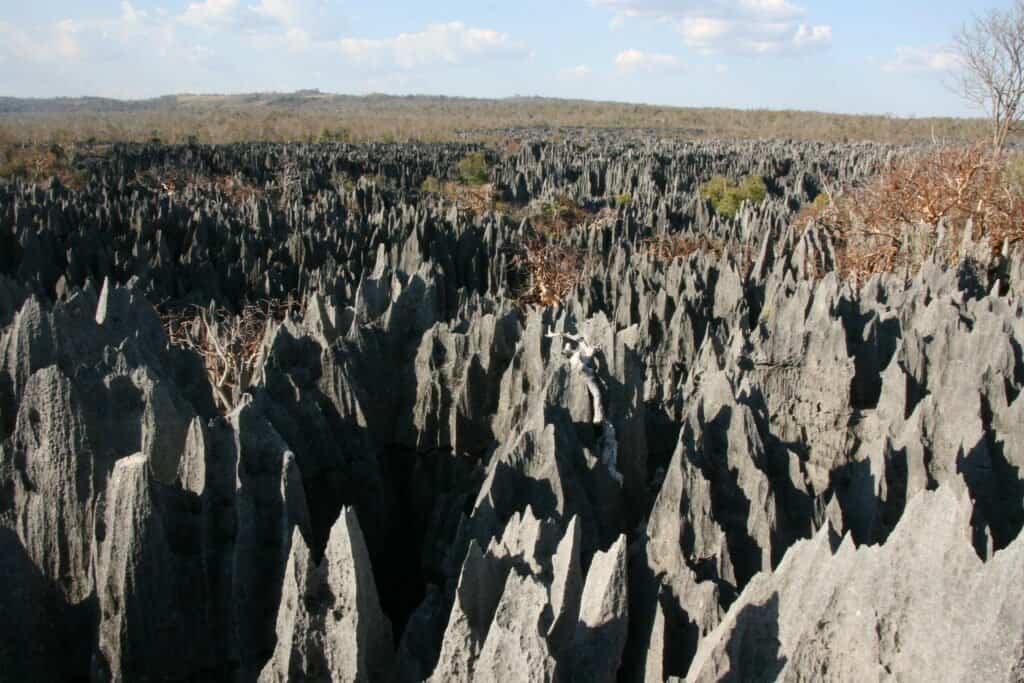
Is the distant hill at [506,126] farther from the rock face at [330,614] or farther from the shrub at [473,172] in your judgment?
the rock face at [330,614]

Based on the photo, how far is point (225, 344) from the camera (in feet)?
18.9

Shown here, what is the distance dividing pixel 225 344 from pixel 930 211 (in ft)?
25.9

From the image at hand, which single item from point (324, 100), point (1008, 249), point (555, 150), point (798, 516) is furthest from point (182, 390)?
point (324, 100)

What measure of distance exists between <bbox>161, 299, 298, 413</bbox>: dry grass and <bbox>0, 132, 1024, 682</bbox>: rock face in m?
0.59

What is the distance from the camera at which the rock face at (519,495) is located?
1.85 metres

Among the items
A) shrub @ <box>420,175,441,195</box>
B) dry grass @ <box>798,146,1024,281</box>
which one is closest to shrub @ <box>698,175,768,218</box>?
dry grass @ <box>798,146,1024,281</box>

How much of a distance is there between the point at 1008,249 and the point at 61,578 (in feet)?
29.7

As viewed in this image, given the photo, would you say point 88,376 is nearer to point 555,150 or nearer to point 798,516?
point 798,516

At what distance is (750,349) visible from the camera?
462 cm

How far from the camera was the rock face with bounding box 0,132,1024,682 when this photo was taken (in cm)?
185

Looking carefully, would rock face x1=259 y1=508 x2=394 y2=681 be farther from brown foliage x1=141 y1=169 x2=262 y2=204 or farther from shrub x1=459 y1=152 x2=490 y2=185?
shrub x1=459 y1=152 x2=490 y2=185

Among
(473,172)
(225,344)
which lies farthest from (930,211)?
(473,172)

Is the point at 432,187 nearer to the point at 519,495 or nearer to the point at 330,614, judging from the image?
the point at 519,495

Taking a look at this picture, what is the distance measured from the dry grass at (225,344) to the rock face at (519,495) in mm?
589
